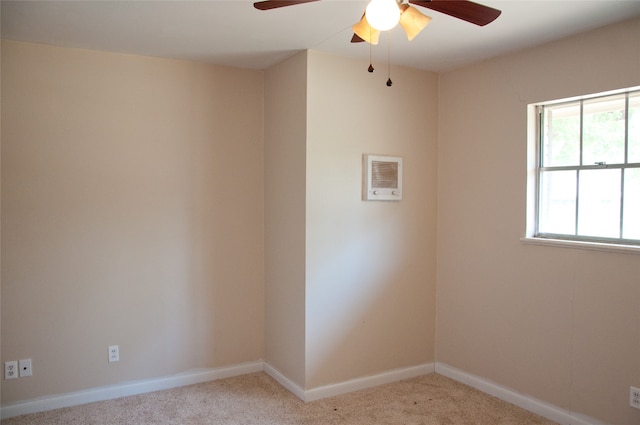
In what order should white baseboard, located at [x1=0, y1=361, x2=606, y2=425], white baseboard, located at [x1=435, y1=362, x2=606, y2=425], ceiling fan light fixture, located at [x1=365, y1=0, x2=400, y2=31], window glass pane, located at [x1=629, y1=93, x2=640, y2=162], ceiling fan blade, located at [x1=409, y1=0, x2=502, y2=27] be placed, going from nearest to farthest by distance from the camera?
1. ceiling fan light fixture, located at [x1=365, y1=0, x2=400, y2=31]
2. ceiling fan blade, located at [x1=409, y1=0, x2=502, y2=27]
3. window glass pane, located at [x1=629, y1=93, x2=640, y2=162]
4. white baseboard, located at [x1=435, y1=362, x2=606, y2=425]
5. white baseboard, located at [x1=0, y1=361, x2=606, y2=425]

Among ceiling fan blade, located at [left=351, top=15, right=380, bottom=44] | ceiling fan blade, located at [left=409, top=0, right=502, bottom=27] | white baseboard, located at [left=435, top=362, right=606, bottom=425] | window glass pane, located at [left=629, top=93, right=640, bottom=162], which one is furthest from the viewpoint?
white baseboard, located at [left=435, top=362, right=606, bottom=425]

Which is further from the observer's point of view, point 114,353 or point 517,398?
point 114,353

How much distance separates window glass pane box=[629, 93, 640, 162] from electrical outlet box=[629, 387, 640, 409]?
4.31 feet

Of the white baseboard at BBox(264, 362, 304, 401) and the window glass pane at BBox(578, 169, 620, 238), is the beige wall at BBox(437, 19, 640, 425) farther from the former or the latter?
the white baseboard at BBox(264, 362, 304, 401)

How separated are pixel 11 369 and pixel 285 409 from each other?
71.5 inches

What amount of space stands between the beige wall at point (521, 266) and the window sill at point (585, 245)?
36 mm

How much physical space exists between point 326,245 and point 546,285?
1495 millimetres

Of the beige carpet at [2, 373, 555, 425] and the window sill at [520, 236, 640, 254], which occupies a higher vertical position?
the window sill at [520, 236, 640, 254]

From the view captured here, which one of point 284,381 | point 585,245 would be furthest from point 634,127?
point 284,381

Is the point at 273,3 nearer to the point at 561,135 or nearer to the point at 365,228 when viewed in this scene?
the point at 365,228

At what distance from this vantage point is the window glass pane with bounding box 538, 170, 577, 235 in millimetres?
3045

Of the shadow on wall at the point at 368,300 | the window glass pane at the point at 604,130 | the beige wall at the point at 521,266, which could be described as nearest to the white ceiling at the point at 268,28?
the beige wall at the point at 521,266

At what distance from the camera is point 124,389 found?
334cm

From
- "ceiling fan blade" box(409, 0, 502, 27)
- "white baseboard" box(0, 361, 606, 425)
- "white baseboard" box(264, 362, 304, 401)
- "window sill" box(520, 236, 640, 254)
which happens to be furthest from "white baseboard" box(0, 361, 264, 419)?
"ceiling fan blade" box(409, 0, 502, 27)
